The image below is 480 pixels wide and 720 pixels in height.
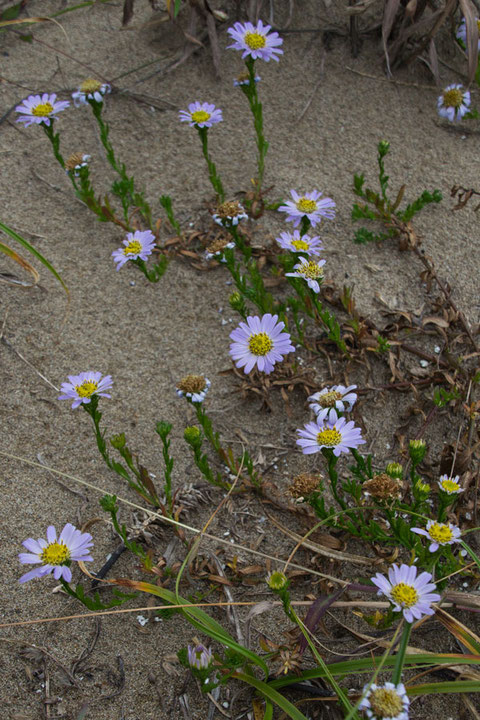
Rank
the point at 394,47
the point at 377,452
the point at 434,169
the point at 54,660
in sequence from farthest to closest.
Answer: the point at 394,47 → the point at 434,169 → the point at 377,452 → the point at 54,660

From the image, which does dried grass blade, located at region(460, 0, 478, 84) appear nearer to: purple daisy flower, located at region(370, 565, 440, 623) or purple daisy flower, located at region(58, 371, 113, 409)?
purple daisy flower, located at region(58, 371, 113, 409)

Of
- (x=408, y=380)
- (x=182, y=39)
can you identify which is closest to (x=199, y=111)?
(x=182, y=39)

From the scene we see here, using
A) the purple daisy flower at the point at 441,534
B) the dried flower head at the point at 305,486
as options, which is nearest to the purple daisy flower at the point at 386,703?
the purple daisy flower at the point at 441,534

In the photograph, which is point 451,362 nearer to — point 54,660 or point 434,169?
point 434,169

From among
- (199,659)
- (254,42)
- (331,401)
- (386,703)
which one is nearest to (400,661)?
(386,703)

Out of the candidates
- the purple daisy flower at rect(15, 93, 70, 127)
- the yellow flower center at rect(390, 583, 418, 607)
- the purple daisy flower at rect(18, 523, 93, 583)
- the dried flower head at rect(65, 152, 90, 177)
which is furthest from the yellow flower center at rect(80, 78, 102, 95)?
the yellow flower center at rect(390, 583, 418, 607)

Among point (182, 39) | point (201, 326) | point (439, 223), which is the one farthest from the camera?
point (182, 39)

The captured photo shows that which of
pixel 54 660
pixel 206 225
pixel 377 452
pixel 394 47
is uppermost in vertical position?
pixel 394 47

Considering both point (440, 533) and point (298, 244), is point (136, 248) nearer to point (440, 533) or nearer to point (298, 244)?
point (298, 244)
